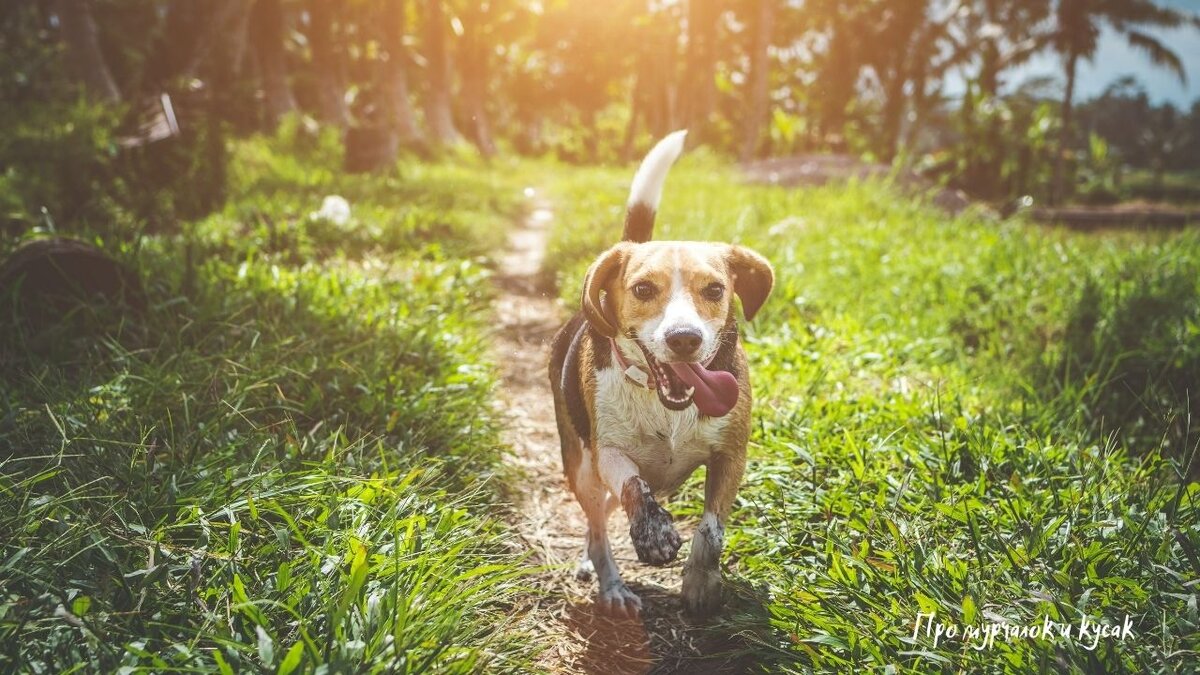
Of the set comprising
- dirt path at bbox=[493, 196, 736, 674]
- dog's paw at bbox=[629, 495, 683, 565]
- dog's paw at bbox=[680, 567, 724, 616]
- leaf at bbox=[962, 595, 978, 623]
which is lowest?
dirt path at bbox=[493, 196, 736, 674]

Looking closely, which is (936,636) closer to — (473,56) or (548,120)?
(473,56)

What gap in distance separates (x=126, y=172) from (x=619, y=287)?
658 centimetres

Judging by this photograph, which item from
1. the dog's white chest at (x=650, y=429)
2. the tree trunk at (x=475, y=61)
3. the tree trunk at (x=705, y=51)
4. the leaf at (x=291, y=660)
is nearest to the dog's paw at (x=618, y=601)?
the dog's white chest at (x=650, y=429)

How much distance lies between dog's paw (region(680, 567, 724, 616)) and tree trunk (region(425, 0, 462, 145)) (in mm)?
21489

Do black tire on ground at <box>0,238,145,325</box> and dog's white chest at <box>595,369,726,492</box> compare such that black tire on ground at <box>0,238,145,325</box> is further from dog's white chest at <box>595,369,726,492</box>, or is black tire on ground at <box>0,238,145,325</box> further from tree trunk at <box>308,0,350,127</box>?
tree trunk at <box>308,0,350,127</box>

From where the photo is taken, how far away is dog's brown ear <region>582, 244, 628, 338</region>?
2363 millimetres

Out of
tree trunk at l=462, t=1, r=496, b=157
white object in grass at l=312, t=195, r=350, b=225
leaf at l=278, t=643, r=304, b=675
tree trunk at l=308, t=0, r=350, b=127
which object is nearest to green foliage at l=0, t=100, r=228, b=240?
white object in grass at l=312, t=195, r=350, b=225

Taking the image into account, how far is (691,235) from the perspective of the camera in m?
6.34

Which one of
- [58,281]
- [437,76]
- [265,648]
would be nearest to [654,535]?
[265,648]

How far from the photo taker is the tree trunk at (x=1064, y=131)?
22.5 metres

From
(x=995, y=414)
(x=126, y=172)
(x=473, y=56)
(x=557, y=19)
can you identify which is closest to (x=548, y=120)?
(x=557, y=19)

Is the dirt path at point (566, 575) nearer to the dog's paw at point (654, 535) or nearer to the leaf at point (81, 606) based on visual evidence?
the dog's paw at point (654, 535)

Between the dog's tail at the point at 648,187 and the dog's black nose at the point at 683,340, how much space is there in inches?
38.6

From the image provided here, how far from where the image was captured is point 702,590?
2.32 meters
